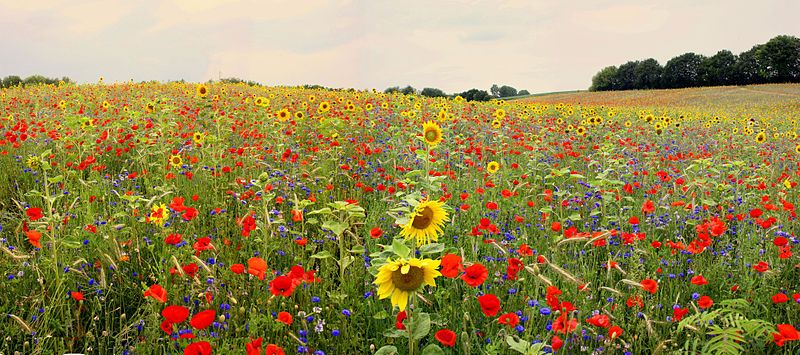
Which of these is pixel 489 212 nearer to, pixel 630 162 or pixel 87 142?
pixel 630 162

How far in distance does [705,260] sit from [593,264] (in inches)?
35.1

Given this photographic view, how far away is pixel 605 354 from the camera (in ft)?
7.58

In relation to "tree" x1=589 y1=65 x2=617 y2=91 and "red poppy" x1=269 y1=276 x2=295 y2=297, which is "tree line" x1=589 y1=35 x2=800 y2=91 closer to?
"tree" x1=589 y1=65 x2=617 y2=91

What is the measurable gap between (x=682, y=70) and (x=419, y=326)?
228 ft

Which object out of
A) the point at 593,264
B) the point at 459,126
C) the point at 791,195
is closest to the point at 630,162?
the point at 791,195

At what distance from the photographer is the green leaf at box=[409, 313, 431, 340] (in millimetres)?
1938

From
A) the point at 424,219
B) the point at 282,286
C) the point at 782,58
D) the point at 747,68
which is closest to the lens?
the point at 282,286

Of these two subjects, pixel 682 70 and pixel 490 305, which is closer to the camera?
pixel 490 305

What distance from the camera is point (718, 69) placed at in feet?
186

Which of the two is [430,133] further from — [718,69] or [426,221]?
[718,69]

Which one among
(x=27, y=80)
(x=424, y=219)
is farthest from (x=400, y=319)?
(x=27, y=80)

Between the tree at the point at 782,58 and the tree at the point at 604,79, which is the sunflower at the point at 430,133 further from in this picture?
the tree at the point at 604,79

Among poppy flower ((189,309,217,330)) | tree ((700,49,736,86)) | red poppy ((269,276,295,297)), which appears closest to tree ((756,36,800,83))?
tree ((700,49,736,86))

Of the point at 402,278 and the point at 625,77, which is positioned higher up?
the point at 625,77
